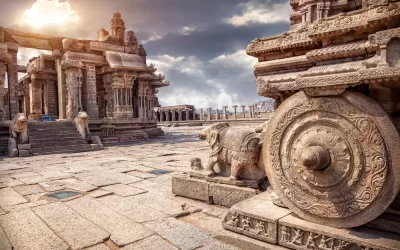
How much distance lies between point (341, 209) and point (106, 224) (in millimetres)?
2557

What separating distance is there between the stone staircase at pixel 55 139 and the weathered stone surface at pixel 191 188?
8470 millimetres

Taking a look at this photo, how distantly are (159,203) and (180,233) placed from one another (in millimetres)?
1103

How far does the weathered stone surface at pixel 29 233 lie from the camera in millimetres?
2705

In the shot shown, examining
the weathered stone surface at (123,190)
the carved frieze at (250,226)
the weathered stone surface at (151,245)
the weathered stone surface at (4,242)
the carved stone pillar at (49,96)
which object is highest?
the carved stone pillar at (49,96)

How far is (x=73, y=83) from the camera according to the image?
15617mm

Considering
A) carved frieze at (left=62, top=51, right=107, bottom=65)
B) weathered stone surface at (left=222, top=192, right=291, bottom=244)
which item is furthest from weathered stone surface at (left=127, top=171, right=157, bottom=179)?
carved frieze at (left=62, top=51, right=107, bottom=65)

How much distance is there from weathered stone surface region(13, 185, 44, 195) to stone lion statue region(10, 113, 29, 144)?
22.4ft

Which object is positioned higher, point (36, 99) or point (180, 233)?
point (36, 99)

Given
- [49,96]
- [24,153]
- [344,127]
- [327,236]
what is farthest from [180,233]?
[49,96]

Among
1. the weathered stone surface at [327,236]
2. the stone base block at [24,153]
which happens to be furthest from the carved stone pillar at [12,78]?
the weathered stone surface at [327,236]

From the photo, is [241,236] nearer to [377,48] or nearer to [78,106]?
[377,48]

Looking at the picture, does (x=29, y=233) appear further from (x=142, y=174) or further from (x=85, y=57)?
(x=85, y=57)

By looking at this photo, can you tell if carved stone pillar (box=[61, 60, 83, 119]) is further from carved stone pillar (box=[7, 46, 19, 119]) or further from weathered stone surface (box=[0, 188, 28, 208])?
weathered stone surface (box=[0, 188, 28, 208])

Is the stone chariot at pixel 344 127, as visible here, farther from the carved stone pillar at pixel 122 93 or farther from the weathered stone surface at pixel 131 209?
the carved stone pillar at pixel 122 93
